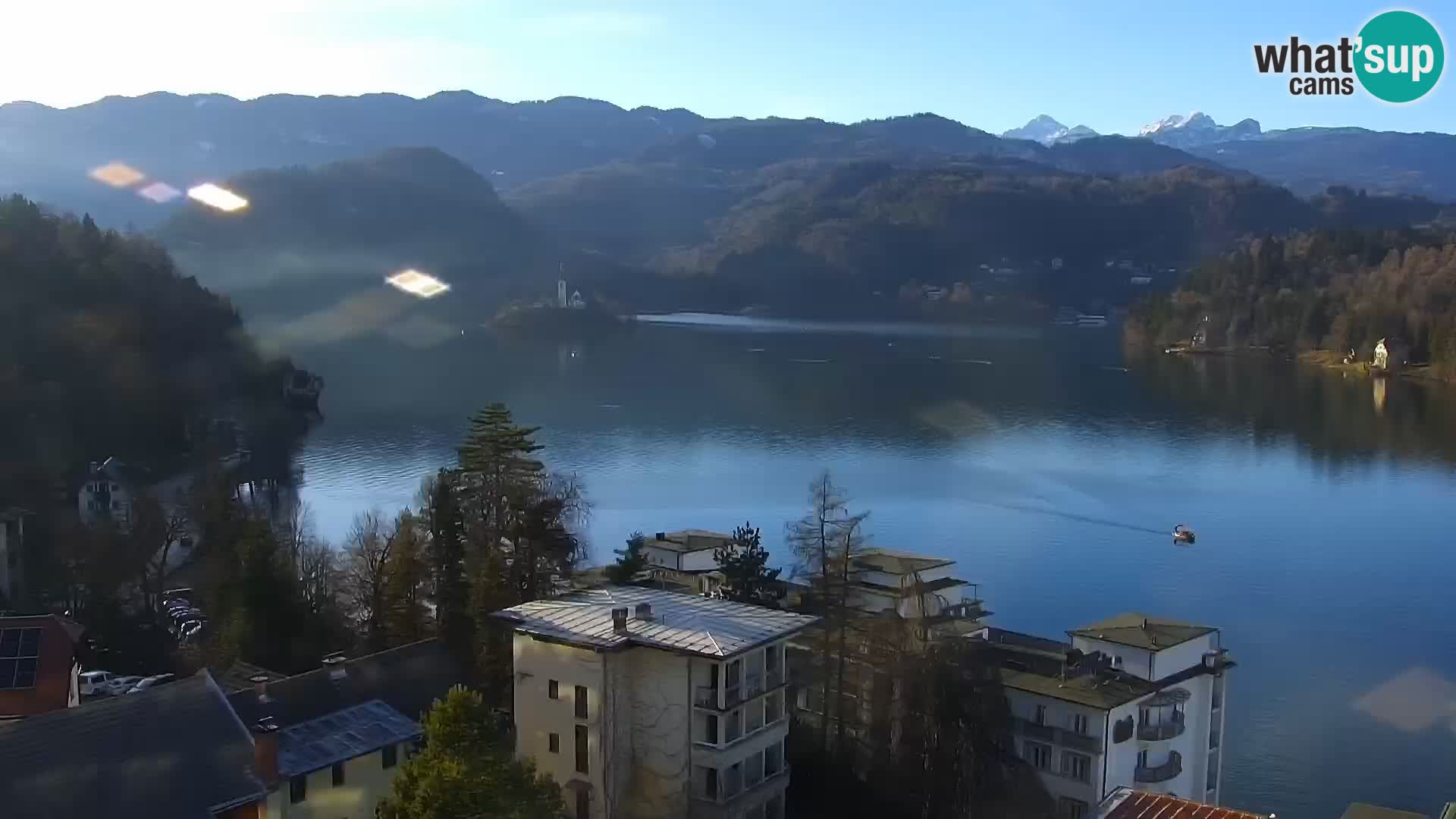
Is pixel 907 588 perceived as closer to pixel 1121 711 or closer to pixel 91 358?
pixel 1121 711

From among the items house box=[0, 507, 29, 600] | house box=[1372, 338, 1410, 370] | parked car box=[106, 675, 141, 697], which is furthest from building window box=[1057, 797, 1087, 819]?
house box=[1372, 338, 1410, 370]

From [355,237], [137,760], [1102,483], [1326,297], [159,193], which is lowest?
[1102,483]

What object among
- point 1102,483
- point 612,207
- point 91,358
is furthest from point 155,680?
point 612,207

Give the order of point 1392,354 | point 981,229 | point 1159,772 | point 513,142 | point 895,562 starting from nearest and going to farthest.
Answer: point 1159,772 < point 895,562 < point 1392,354 < point 981,229 < point 513,142

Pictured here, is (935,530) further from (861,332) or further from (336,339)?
(861,332)

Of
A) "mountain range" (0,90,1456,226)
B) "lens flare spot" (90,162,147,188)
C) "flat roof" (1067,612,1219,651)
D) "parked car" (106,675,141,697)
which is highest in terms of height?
"mountain range" (0,90,1456,226)

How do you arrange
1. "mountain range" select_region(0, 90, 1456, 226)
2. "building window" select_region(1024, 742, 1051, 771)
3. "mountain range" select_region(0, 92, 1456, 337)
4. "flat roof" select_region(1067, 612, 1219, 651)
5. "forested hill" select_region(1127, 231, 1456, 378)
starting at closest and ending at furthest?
"building window" select_region(1024, 742, 1051, 771) → "flat roof" select_region(1067, 612, 1219, 651) → "forested hill" select_region(1127, 231, 1456, 378) → "mountain range" select_region(0, 92, 1456, 337) → "mountain range" select_region(0, 90, 1456, 226)

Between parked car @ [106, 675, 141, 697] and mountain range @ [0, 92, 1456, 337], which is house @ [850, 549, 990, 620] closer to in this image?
parked car @ [106, 675, 141, 697]
